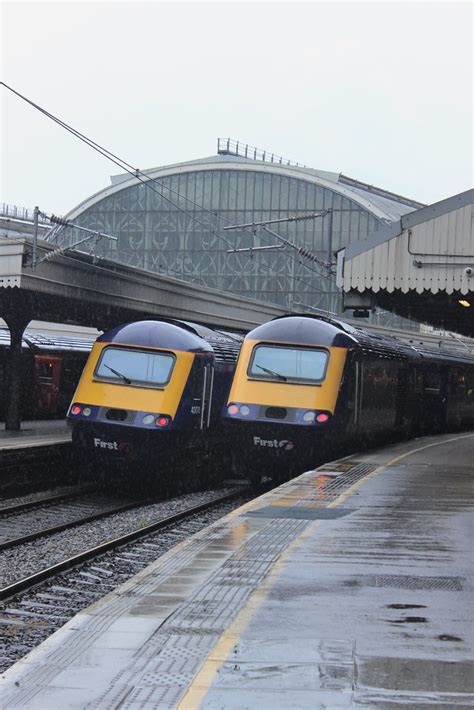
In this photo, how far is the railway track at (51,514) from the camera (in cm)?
1477

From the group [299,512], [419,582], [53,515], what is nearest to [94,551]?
[299,512]

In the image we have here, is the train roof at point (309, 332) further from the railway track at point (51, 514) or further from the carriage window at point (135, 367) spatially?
the railway track at point (51, 514)

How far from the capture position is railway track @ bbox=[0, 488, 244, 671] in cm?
876

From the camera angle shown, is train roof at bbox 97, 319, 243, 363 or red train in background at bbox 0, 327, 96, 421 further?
red train in background at bbox 0, 327, 96, 421

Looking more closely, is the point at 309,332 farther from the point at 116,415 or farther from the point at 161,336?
the point at 116,415

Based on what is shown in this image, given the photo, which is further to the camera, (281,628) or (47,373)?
(47,373)

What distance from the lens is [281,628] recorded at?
6637mm

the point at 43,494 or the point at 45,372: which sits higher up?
the point at 45,372

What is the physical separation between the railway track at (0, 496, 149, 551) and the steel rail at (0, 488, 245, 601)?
120 cm

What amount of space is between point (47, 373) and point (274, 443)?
813 inches

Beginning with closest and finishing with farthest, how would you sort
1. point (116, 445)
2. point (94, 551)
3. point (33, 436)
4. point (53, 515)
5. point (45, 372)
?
point (94, 551) → point (53, 515) → point (116, 445) → point (33, 436) → point (45, 372)

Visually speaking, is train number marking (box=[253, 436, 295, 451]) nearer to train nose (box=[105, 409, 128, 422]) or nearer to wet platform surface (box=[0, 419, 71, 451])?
train nose (box=[105, 409, 128, 422])

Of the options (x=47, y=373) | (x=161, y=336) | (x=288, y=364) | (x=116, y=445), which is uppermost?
(x=161, y=336)

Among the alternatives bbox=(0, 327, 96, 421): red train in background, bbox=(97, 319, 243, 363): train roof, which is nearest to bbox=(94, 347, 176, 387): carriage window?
bbox=(97, 319, 243, 363): train roof
